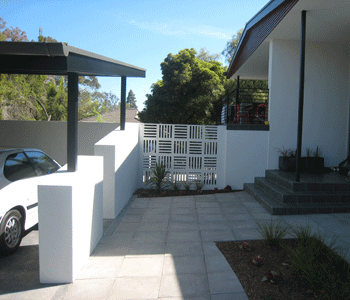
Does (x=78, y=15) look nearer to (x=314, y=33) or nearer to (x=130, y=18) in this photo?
(x=130, y=18)

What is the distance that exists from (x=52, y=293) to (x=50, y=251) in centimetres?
44

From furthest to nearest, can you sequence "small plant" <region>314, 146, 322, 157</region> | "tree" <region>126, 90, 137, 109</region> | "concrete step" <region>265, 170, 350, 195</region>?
"tree" <region>126, 90, 137, 109</region> → "small plant" <region>314, 146, 322, 157</region> → "concrete step" <region>265, 170, 350, 195</region>

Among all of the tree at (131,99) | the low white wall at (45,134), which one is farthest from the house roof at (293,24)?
the tree at (131,99)

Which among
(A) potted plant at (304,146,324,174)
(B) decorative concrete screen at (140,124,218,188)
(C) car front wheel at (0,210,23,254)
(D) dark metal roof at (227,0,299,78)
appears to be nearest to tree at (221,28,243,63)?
(D) dark metal roof at (227,0,299,78)

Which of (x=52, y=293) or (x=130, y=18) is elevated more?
(x=130, y=18)

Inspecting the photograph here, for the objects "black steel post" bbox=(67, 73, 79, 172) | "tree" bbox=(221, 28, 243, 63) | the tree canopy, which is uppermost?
"tree" bbox=(221, 28, 243, 63)

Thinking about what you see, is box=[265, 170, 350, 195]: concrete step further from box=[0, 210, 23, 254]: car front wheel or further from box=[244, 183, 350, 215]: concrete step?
box=[0, 210, 23, 254]: car front wheel

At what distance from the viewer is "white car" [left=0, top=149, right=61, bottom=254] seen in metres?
3.99

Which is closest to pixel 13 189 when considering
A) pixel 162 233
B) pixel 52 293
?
pixel 52 293

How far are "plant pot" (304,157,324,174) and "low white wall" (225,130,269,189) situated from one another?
3.45 ft

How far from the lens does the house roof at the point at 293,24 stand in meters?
5.73

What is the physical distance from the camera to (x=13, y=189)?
4230 mm

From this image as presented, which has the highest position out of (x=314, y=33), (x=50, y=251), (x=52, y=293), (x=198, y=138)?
(x=314, y=33)

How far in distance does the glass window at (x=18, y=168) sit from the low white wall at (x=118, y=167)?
1.19 metres
